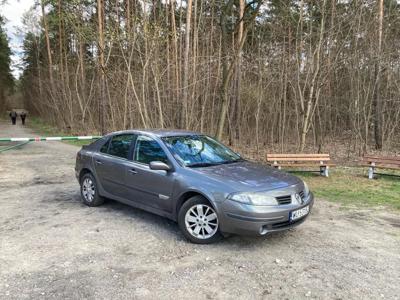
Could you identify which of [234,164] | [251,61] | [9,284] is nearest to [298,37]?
[251,61]

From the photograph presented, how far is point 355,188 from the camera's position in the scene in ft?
26.9

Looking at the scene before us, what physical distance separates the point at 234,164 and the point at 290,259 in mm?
1662

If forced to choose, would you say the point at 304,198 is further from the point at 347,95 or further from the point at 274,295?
the point at 347,95

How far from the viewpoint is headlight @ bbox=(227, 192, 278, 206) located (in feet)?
14.0

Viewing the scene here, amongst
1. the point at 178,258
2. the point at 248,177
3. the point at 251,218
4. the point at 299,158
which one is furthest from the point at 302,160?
the point at 178,258

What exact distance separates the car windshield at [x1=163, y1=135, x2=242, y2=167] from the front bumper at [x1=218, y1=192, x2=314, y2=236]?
1.00m

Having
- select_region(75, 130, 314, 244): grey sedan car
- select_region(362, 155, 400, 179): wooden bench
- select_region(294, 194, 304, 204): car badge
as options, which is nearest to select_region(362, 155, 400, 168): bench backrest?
select_region(362, 155, 400, 179): wooden bench

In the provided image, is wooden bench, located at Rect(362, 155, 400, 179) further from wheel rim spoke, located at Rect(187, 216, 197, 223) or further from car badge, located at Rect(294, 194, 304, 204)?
wheel rim spoke, located at Rect(187, 216, 197, 223)

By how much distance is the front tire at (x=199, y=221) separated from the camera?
4555 mm

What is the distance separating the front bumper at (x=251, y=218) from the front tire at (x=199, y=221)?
0.65 ft

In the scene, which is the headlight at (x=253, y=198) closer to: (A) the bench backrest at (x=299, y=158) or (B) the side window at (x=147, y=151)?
(B) the side window at (x=147, y=151)

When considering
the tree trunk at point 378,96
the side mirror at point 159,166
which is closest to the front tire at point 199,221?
the side mirror at point 159,166

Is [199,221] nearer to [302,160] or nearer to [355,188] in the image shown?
[355,188]

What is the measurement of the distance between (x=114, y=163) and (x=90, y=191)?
0.97m
